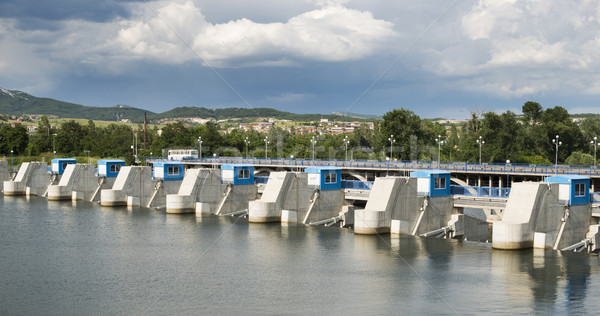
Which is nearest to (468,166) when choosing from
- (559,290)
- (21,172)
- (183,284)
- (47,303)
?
(559,290)

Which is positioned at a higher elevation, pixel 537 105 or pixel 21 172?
pixel 537 105

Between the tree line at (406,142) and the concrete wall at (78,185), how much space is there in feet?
80.0

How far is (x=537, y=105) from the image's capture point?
11925cm

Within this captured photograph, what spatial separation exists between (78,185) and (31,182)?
11910 millimetres

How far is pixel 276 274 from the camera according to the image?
31.9m

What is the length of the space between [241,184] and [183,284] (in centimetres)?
2769

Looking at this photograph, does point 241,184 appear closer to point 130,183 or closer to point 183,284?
point 130,183

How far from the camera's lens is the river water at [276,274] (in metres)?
25.9

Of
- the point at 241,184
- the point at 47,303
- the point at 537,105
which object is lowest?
the point at 47,303

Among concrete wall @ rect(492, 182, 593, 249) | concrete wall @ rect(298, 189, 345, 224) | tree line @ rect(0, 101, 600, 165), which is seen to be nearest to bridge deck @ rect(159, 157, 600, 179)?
tree line @ rect(0, 101, 600, 165)

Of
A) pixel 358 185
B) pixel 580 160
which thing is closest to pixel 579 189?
pixel 358 185

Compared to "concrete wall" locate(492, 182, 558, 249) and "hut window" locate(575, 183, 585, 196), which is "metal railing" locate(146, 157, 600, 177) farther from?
"concrete wall" locate(492, 182, 558, 249)

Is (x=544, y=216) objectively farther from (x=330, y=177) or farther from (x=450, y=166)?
(x=450, y=166)

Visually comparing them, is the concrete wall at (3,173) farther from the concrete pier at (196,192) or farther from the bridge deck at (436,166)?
the concrete pier at (196,192)
